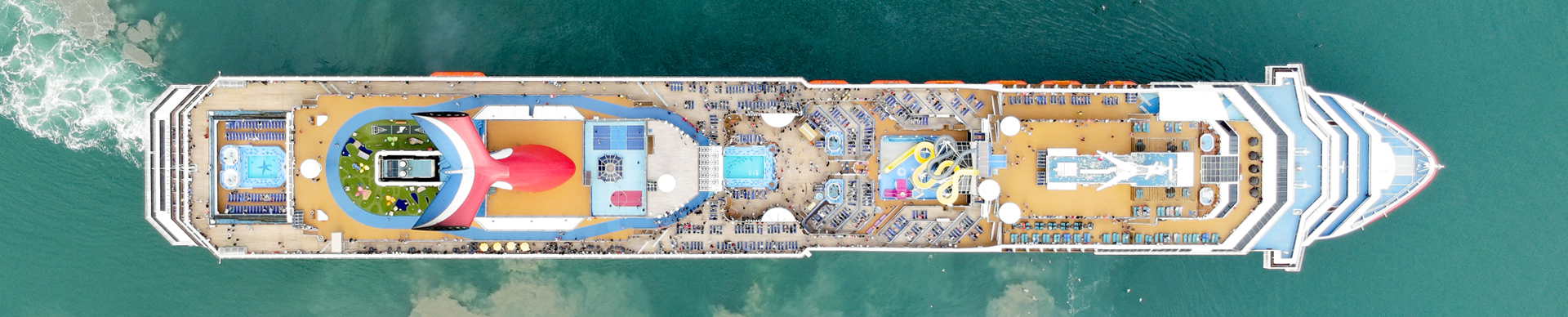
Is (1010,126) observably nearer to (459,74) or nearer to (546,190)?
(546,190)

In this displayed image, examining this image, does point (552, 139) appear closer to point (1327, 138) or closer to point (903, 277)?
point (903, 277)

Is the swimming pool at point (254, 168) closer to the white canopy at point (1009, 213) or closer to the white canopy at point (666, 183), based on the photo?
the white canopy at point (666, 183)

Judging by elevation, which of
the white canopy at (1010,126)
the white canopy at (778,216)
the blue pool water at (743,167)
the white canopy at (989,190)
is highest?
the white canopy at (1010,126)

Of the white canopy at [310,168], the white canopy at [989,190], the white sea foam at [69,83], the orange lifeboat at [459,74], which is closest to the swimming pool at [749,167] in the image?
the white canopy at [989,190]

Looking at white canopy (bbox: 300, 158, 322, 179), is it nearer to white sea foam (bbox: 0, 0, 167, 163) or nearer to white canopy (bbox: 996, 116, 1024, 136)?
white sea foam (bbox: 0, 0, 167, 163)

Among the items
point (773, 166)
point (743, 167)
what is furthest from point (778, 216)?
point (743, 167)

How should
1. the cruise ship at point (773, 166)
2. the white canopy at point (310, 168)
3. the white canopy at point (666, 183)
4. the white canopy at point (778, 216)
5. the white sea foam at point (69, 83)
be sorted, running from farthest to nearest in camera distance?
the white sea foam at point (69, 83) < the white canopy at point (778, 216) < the cruise ship at point (773, 166) < the white canopy at point (310, 168) < the white canopy at point (666, 183)

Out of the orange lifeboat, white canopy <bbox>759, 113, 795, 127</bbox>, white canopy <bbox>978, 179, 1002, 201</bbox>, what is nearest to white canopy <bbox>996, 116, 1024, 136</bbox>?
white canopy <bbox>978, 179, 1002, 201</bbox>
